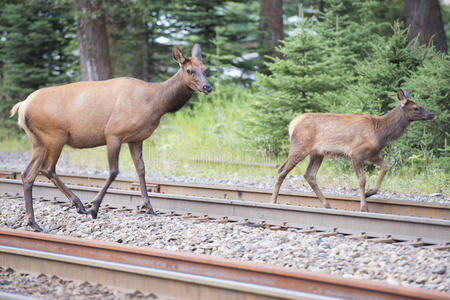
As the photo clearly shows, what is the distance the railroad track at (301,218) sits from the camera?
251 inches

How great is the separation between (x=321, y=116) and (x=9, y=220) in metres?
4.78

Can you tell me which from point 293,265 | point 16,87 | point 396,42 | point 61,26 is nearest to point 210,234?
point 293,265

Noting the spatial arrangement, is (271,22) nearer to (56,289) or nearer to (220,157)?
(220,157)

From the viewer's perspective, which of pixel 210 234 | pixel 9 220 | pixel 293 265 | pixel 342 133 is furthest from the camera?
pixel 342 133

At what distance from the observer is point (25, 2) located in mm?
22391

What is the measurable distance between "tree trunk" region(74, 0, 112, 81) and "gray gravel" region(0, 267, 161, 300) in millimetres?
13164

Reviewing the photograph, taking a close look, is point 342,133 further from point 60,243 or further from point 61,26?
point 61,26

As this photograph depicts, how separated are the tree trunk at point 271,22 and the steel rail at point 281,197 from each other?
11350 mm

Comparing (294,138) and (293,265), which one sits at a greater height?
(294,138)

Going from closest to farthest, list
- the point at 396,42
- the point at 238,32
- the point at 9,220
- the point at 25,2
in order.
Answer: the point at 9,220, the point at 396,42, the point at 238,32, the point at 25,2

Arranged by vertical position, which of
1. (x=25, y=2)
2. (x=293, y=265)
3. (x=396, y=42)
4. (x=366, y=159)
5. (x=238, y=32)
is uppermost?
(x=25, y=2)

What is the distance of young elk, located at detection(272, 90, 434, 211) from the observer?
8336 millimetres

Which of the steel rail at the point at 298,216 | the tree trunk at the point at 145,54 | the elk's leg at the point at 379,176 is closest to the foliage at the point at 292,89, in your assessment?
the elk's leg at the point at 379,176

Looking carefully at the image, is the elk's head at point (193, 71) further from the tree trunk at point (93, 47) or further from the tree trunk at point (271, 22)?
the tree trunk at point (271, 22)
